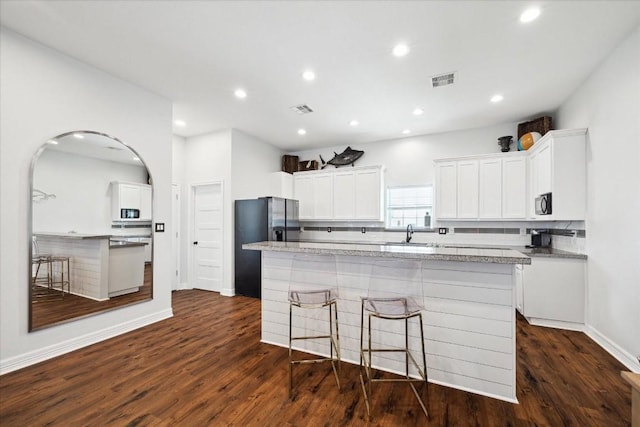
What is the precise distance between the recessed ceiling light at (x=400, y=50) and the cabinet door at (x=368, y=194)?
2704mm

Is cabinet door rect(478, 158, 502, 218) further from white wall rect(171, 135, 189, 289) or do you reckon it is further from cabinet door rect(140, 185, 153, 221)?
white wall rect(171, 135, 189, 289)

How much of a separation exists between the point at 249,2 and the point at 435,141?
14.0ft

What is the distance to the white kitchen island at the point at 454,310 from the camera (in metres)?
2.06

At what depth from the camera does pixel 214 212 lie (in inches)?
208

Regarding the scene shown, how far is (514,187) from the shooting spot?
431 centimetres

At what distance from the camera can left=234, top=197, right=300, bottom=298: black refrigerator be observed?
482cm

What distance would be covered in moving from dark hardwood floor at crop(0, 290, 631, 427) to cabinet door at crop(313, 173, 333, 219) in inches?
128

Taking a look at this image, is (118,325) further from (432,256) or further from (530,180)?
(530,180)

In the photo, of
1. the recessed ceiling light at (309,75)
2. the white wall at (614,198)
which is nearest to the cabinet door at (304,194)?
the recessed ceiling light at (309,75)

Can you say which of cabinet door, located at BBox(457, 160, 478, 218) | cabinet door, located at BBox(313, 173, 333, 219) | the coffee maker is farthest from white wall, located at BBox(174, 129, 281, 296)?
the coffee maker

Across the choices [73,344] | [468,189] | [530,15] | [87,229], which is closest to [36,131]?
[87,229]

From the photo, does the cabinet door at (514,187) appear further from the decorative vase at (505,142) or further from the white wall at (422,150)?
the white wall at (422,150)

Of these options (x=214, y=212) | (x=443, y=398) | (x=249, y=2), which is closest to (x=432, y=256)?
(x=443, y=398)

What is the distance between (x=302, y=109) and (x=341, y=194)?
80.9 inches
